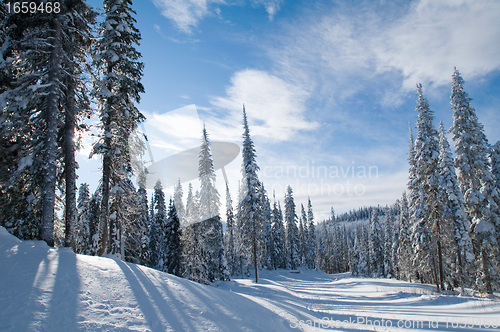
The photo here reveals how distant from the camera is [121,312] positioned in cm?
672

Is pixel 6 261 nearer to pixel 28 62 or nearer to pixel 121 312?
pixel 121 312

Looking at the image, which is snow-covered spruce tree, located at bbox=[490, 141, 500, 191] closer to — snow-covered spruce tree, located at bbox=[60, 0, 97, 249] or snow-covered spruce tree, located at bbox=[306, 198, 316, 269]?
snow-covered spruce tree, located at bbox=[60, 0, 97, 249]

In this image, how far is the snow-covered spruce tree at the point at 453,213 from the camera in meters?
25.8

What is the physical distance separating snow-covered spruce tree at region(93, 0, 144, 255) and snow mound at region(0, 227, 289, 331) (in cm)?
593

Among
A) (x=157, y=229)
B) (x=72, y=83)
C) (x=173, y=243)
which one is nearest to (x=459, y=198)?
(x=173, y=243)

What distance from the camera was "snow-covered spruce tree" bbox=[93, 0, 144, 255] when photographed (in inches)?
579

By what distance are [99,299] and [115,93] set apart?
12.5m

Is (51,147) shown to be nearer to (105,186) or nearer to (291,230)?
(105,186)

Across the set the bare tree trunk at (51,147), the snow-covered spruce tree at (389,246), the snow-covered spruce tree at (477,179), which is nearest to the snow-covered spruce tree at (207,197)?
the bare tree trunk at (51,147)

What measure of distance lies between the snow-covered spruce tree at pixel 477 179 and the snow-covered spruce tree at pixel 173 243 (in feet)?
102

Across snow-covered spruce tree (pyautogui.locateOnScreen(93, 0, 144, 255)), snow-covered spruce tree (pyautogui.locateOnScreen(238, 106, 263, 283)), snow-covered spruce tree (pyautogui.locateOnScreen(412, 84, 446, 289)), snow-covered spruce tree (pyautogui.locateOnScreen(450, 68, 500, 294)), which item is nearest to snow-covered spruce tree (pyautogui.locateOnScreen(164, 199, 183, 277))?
snow-covered spruce tree (pyautogui.locateOnScreen(238, 106, 263, 283))

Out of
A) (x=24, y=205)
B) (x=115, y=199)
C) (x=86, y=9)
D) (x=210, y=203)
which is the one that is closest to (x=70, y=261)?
(x=24, y=205)

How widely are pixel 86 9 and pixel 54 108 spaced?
17.4ft

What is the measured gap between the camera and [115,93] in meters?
15.8
